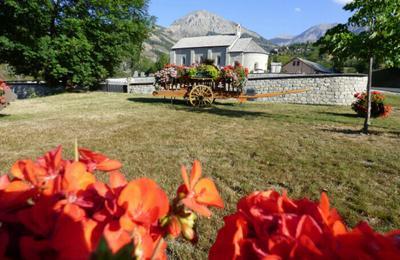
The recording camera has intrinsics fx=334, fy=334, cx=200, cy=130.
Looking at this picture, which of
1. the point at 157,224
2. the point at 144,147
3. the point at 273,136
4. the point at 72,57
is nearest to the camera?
the point at 157,224

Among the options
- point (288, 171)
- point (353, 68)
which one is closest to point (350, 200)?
point (288, 171)

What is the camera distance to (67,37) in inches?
955

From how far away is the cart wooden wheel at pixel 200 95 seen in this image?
46.9 feet

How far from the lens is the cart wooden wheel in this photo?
14289 mm

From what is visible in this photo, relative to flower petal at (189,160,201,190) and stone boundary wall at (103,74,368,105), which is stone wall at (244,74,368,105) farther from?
flower petal at (189,160,201,190)

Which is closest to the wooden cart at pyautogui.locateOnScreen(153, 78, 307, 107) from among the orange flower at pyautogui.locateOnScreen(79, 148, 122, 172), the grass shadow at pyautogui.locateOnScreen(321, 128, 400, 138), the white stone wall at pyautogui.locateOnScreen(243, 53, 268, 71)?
the grass shadow at pyautogui.locateOnScreen(321, 128, 400, 138)

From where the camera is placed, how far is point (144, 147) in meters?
6.85

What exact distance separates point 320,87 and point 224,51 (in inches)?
2143

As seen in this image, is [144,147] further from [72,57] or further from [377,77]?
[377,77]

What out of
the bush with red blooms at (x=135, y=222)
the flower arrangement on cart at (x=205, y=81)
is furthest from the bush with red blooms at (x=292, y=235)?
the flower arrangement on cart at (x=205, y=81)

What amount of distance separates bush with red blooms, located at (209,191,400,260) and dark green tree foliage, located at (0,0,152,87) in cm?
2466

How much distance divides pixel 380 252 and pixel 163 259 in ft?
1.52

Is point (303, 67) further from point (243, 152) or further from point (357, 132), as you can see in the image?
point (243, 152)

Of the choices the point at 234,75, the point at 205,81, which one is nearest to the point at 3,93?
the point at 205,81
